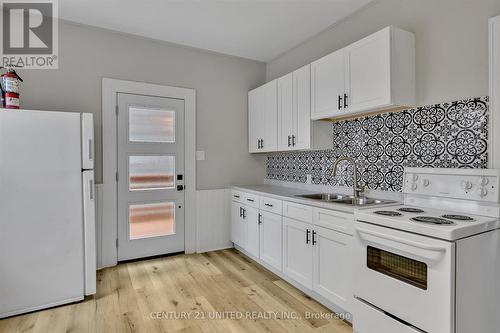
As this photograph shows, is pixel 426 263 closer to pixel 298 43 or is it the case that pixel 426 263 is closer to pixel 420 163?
pixel 420 163

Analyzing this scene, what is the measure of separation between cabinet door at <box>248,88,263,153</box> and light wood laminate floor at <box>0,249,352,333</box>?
5.43ft

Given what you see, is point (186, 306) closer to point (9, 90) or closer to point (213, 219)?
point (213, 219)

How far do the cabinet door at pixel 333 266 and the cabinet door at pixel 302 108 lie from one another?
1.02m

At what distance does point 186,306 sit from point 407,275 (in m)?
1.77

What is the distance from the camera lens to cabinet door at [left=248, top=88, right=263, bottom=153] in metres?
3.80

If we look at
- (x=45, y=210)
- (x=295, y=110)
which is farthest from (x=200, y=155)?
(x=45, y=210)

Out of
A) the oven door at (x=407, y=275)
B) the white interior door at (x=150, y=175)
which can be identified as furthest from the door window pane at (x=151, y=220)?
the oven door at (x=407, y=275)

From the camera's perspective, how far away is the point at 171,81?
11.8ft

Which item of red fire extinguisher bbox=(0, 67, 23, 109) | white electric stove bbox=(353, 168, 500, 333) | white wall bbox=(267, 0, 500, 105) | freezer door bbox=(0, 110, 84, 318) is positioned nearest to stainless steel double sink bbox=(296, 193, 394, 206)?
white electric stove bbox=(353, 168, 500, 333)

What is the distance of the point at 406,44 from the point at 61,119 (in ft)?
9.63

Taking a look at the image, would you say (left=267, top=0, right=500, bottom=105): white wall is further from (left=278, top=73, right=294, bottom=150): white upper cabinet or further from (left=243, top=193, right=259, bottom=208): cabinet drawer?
(left=243, top=193, right=259, bottom=208): cabinet drawer

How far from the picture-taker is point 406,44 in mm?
2217

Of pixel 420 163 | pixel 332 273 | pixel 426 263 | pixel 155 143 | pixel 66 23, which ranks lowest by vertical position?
pixel 332 273

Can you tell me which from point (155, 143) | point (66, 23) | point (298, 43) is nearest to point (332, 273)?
point (155, 143)
